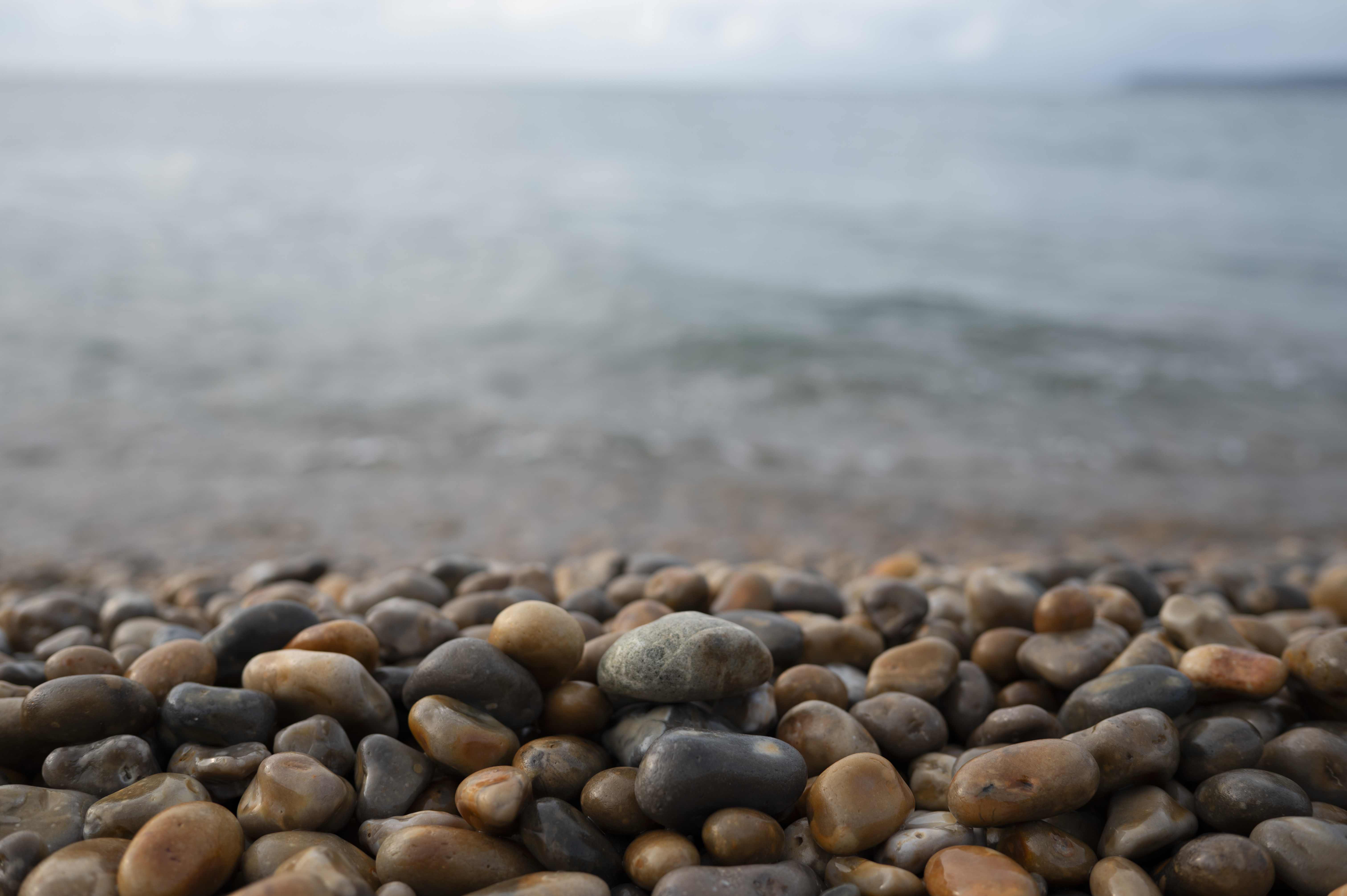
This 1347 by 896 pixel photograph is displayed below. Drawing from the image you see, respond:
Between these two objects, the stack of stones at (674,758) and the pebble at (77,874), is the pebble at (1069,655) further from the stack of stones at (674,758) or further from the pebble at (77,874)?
the pebble at (77,874)

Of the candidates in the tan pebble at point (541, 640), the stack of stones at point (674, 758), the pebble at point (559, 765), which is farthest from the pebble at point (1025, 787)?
the tan pebble at point (541, 640)

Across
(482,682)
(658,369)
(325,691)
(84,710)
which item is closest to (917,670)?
(482,682)

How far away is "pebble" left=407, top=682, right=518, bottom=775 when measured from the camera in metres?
1.52

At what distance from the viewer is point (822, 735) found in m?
1.65

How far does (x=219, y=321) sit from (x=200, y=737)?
7419 mm

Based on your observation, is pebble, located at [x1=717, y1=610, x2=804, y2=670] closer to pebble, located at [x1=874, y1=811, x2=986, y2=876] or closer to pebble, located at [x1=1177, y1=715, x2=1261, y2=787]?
pebble, located at [x1=874, y1=811, x2=986, y2=876]

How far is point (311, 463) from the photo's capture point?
4.77 meters

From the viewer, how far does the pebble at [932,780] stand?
5.26 feet

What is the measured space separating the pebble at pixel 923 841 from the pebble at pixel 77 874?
1.20 metres

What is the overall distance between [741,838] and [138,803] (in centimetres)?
100

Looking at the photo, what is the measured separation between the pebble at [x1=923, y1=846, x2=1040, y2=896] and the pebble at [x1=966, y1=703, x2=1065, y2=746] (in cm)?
35

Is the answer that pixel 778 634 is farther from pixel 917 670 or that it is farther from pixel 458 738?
pixel 458 738

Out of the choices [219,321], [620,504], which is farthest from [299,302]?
[620,504]

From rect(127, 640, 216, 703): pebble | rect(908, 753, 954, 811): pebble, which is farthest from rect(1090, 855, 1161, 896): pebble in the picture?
rect(127, 640, 216, 703): pebble
